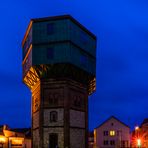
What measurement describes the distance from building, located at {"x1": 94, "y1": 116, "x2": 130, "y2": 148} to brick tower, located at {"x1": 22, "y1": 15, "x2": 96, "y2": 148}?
161ft

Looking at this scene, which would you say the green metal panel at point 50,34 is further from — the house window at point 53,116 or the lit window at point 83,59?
the house window at point 53,116

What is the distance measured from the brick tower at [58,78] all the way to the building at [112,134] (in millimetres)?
49121

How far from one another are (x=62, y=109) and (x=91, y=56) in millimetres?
11753

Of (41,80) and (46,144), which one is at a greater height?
(41,80)

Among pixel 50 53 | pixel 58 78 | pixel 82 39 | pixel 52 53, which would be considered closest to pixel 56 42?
pixel 52 53

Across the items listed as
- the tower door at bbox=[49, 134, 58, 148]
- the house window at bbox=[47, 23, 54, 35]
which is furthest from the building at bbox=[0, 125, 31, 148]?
the house window at bbox=[47, 23, 54, 35]

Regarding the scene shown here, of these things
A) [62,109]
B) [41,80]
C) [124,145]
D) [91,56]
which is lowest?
[124,145]

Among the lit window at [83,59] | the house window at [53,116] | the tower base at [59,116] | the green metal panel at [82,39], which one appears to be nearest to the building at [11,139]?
the tower base at [59,116]

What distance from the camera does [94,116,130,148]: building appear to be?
356ft

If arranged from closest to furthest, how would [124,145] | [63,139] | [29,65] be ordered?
[63,139] < [29,65] < [124,145]

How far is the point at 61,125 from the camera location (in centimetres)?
5741

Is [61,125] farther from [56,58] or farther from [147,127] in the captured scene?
[147,127]

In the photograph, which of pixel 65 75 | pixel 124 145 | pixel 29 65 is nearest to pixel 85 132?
pixel 65 75

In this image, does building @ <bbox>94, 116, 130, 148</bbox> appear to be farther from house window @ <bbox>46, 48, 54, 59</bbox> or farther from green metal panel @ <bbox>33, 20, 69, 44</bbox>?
green metal panel @ <bbox>33, 20, 69, 44</bbox>
